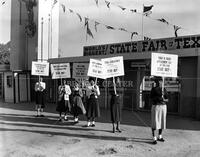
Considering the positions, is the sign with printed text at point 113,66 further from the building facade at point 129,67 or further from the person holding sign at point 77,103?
the building facade at point 129,67

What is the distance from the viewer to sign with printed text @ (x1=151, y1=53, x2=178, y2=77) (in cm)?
909

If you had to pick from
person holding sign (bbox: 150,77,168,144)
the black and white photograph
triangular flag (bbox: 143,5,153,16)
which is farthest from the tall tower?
person holding sign (bbox: 150,77,168,144)

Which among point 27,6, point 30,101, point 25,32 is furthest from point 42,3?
point 30,101

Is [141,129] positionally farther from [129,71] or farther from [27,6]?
[27,6]

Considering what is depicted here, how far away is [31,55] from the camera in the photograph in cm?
2503

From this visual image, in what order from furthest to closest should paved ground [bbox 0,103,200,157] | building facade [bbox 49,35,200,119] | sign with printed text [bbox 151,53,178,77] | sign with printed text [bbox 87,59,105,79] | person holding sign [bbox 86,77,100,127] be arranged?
building facade [bbox 49,35,200,119], sign with printed text [bbox 87,59,105,79], person holding sign [bbox 86,77,100,127], sign with printed text [bbox 151,53,178,77], paved ground [bbox 0,103,200,157]

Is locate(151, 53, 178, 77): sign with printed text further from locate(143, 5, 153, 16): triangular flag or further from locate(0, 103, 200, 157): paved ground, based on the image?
locate(143, 5, 153, 16): triangular flag

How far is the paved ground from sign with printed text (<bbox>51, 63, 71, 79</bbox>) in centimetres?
192

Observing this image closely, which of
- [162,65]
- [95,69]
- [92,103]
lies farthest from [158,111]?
[95,69]

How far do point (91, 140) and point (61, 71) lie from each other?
463cm

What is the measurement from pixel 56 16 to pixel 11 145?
18596mm

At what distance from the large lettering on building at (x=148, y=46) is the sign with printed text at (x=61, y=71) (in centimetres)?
676

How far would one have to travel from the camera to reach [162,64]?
915 centimetres

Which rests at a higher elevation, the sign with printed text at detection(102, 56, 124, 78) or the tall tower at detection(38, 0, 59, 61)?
the tall tower at detection(38, 0, 59, 61)
